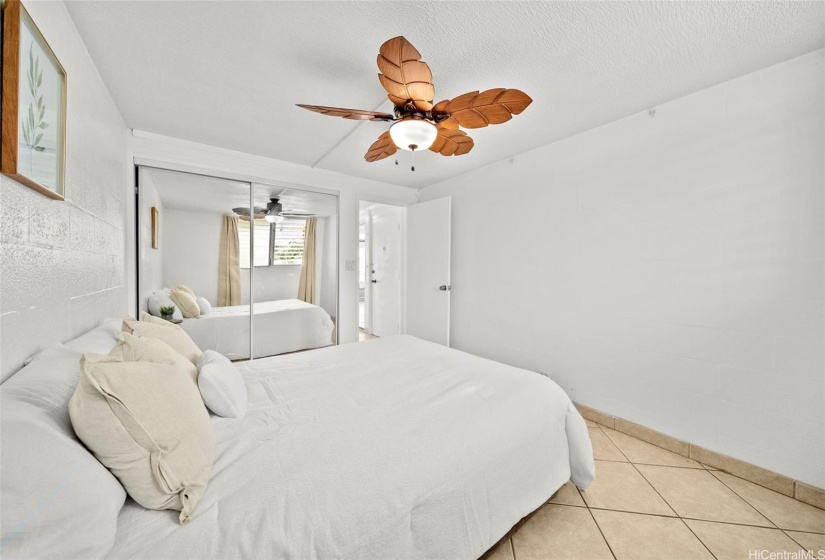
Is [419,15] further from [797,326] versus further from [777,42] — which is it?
[797,326]

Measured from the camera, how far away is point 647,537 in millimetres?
1527

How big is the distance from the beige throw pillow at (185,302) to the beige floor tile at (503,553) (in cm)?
309

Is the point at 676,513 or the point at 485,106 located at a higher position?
the point at 485,106

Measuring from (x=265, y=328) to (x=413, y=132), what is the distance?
2758 mm

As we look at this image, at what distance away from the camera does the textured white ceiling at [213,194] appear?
302 centimetres

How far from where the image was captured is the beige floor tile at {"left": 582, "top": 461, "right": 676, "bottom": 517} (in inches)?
67.5

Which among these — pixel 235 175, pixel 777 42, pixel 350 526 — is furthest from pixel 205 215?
pixel 777 42

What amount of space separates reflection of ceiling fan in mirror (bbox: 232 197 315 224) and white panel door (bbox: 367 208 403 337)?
166cm

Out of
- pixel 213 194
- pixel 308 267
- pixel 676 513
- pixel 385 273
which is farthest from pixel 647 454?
pixel 213 194

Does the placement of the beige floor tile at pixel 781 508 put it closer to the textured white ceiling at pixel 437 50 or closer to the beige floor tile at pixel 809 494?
the beige floor tile at pixel 809 494

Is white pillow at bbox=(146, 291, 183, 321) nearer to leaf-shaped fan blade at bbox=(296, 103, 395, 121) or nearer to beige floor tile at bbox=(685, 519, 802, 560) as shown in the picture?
leaf-shaped fan blade at bbox=(296, 103, 395, 121)

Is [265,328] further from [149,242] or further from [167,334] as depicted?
[167,334]

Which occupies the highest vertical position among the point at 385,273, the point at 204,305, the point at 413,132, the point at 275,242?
the point at 413,132

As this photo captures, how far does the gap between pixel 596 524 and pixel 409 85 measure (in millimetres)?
2340
